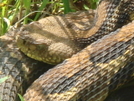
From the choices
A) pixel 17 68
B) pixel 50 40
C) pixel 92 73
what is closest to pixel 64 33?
pixel 50 40

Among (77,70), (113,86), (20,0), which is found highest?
(20,0)

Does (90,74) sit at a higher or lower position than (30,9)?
lower

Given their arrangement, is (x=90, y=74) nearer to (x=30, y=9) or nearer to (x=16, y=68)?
(x=16, y=68)

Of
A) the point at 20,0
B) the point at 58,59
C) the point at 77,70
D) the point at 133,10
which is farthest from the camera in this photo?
the point at 20,0

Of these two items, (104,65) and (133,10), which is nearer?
(104,65)

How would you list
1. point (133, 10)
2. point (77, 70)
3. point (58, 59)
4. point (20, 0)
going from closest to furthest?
1. point (77, 70)
2. point (58, 59)
3. point (133, 10)
4. point (20, 0)

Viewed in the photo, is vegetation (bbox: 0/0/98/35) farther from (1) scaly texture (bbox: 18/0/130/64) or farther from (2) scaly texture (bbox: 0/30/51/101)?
(2) scaly texture (bbox: 0/30/51/101)

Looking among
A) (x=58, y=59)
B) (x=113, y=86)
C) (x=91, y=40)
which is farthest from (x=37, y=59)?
(x=113, y=86)

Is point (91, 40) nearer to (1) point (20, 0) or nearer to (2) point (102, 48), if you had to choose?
(2) point (102, 48)
